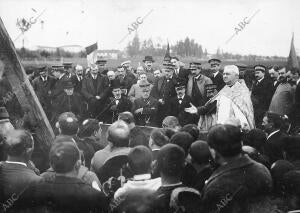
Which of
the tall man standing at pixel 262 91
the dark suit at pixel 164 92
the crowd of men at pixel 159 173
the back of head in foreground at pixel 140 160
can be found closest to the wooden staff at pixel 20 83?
the crowd of men at pixel 159 173

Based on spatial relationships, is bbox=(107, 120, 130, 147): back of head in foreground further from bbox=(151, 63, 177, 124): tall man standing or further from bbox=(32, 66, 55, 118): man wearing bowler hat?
bbox=(32, 66, 55, 118): man wearing bowler hat

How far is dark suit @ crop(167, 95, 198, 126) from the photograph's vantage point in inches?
286

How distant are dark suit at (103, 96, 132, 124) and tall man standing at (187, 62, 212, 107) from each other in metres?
1.28

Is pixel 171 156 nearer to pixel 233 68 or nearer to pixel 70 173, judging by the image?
pixel 70 173

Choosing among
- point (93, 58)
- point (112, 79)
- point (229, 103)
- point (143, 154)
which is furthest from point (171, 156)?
point (93, 58)

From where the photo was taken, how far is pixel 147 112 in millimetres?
7684

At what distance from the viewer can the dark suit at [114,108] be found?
8.02 meters

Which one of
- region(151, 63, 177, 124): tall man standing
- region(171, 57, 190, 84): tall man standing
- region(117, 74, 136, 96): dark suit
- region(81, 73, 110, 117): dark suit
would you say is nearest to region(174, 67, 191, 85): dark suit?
region(171, 57, 190, 84): tall man standing

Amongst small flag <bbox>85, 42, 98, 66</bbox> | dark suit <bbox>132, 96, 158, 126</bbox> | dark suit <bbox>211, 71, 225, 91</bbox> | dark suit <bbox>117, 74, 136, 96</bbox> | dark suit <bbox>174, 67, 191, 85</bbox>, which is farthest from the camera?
small flag <bbox>85, 42, 98, 66</bbox>

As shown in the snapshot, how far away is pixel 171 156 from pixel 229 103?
132 inches

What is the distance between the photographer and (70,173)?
9.91 ft

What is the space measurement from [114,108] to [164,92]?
108 cm

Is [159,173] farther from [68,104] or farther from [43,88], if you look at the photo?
[43,88]

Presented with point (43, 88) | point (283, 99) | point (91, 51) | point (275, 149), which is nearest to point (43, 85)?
point (43, 88)
